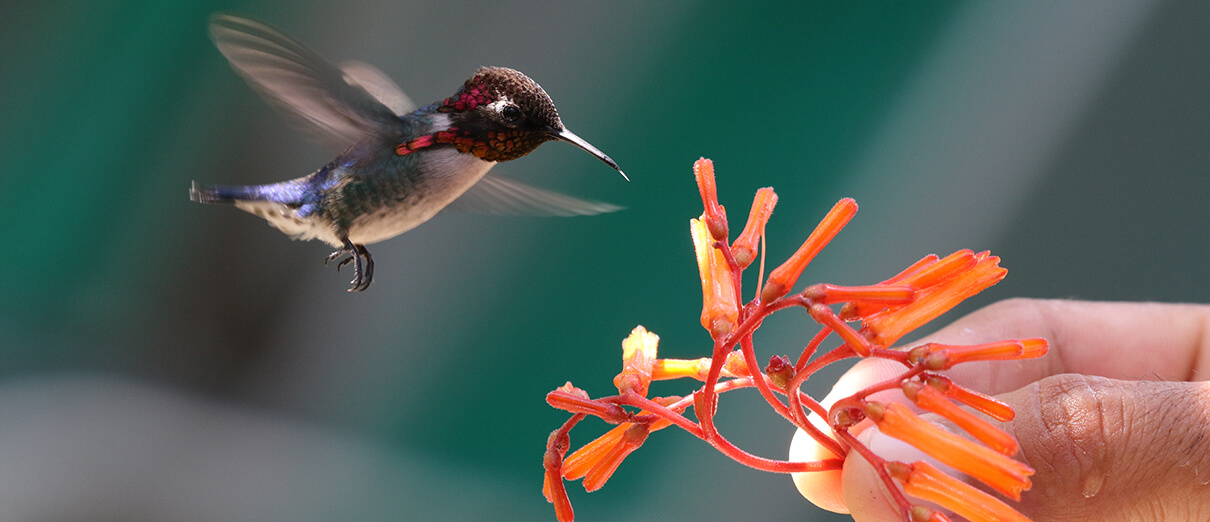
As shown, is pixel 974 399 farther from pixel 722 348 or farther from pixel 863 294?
pixel 722 348

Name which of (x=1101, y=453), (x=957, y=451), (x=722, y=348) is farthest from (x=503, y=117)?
(x=1101, y=453)

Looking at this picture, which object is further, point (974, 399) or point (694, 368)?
point (694, 368)

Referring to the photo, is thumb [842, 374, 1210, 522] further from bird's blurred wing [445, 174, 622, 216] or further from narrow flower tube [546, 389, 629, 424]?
bird's blurred wing [445, 174, 622, 216]

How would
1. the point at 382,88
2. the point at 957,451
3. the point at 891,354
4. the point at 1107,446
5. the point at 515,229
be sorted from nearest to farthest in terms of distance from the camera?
the point at 957,451
the point at 891,354
the point at 1107,446
the point at 382,88
the point at 515,229

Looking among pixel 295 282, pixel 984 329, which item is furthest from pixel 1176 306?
pixel 295 282

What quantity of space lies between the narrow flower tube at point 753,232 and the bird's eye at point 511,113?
1.09 ft

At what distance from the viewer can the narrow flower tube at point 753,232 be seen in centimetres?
107

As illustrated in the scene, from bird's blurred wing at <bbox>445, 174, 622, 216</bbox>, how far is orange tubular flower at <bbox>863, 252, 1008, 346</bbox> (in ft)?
1.31

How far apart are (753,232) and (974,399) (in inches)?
13.1

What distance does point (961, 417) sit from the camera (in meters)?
0.88

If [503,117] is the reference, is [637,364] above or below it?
below

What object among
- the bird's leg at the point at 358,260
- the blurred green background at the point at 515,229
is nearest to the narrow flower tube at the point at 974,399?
the bird's leg at the point at 358,260

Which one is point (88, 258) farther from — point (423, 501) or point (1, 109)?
point (423, 501)

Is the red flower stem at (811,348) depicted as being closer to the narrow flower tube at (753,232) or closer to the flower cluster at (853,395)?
the flower cluster at (853,395)
